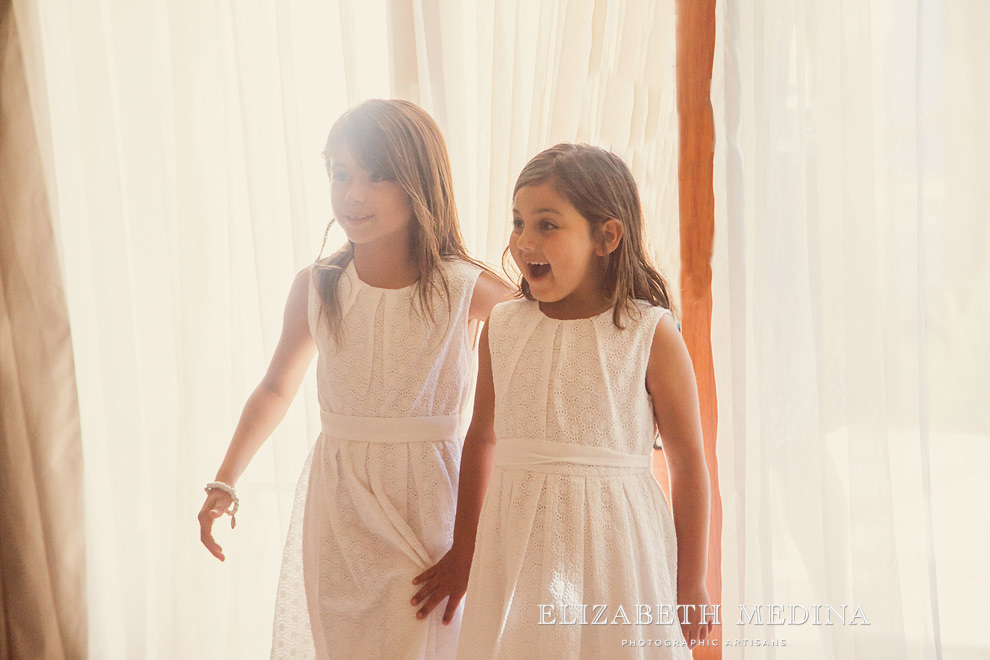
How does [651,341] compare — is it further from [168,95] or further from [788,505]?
[168,95]

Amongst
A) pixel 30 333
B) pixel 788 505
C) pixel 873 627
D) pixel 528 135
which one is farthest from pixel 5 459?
pixel 873 627

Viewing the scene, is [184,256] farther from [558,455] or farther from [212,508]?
[558,455]

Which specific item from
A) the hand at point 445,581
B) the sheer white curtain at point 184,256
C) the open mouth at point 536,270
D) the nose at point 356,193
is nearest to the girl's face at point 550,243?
the open mouth at point 536,270

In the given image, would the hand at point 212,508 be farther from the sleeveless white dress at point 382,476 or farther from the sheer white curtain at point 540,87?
the sheer white curtain at point 540,87

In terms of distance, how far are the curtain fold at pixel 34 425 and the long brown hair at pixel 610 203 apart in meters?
1.17

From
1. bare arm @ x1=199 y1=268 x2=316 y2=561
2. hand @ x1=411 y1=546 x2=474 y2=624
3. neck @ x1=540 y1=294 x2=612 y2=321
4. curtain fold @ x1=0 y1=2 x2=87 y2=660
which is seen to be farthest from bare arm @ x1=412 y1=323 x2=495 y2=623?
curtain fold @ x1=0 y1=2 x2=87 y2=660

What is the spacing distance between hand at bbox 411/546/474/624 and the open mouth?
38 centimetres

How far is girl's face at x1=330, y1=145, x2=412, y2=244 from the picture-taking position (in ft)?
3.58

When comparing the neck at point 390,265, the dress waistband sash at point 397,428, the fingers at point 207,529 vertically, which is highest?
the neck at point 390,265

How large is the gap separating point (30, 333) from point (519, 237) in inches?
47.7

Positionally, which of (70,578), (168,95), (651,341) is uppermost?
(168,95)

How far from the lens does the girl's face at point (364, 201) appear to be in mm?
1090

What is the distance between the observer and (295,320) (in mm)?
1205

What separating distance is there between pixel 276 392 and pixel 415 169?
42 cm
